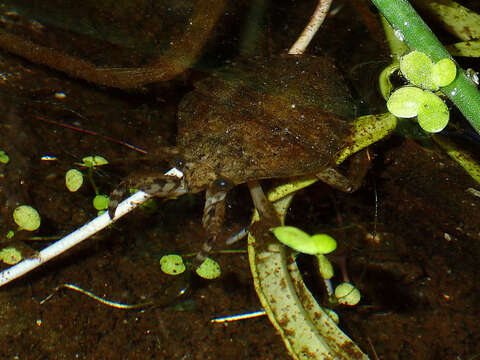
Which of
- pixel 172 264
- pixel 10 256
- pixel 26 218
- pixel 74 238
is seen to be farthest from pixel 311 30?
pixel 10 256

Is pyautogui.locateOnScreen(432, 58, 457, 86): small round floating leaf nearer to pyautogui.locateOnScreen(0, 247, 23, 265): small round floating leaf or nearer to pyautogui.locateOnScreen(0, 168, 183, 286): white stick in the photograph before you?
pyautogui.locateOnScreen(0, 168, 183, 286): white stick

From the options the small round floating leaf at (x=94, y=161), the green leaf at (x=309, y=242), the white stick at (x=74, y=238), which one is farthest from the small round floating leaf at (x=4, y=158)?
the green leaf at (x=309, y=242)

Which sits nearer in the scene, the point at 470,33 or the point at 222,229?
the point at 222,229

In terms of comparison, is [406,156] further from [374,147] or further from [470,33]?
[470,33]

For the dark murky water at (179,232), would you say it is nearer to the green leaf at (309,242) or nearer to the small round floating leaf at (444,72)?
the green leaf at (309,242)

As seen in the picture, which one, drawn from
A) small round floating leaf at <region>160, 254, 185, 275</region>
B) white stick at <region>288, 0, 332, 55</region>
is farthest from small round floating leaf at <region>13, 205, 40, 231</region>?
white stick at <region>288, 0, 332, 55</region>

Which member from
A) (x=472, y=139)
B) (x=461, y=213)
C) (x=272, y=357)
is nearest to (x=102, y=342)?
(x=272, y=357)

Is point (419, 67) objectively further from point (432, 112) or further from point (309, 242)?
point (309, 242)
